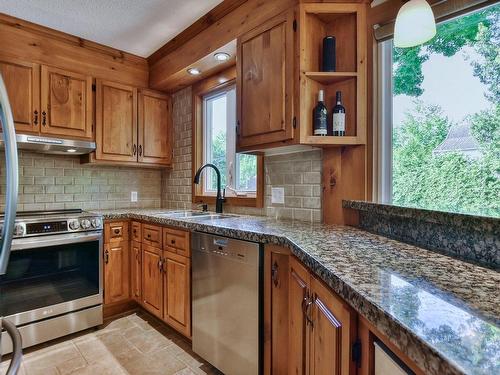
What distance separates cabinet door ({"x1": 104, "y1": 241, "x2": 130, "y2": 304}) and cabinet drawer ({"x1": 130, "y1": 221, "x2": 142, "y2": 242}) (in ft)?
0.33

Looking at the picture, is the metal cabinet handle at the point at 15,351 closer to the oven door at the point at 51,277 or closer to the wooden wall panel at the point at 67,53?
the oven door at the point at 51,277

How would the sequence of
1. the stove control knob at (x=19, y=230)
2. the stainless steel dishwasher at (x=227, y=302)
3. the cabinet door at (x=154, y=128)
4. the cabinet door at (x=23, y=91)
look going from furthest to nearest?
the cabinet door at (x=154, y=128)
the cabinet door at (x=23, y=91)
the stove control knob at (x=19, y=230)
the stainless steel dishwasher at (x=227, y=302)

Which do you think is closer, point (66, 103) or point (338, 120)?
point (338, 120)

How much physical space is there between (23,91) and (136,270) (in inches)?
67.3

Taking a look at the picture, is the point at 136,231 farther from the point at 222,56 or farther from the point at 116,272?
the point at 222,56

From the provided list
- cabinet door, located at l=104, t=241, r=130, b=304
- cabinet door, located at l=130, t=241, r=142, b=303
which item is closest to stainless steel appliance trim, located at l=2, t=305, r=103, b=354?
cabinet door, located at l=104, t=241, r=130, b=304

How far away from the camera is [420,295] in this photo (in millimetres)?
688

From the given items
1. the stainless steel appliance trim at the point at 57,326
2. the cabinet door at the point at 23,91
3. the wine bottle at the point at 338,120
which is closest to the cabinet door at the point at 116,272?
the stainless steel appliance trim at the point at 57,326

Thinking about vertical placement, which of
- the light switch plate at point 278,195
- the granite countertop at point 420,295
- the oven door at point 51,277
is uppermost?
the light switch plate at point 278,195

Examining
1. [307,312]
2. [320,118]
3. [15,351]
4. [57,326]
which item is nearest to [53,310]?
[57,326]

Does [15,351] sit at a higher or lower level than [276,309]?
higher

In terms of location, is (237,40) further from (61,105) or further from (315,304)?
(315,304)

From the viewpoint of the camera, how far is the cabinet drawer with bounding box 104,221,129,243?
250 cm

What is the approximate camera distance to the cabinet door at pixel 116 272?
98.2 inches
